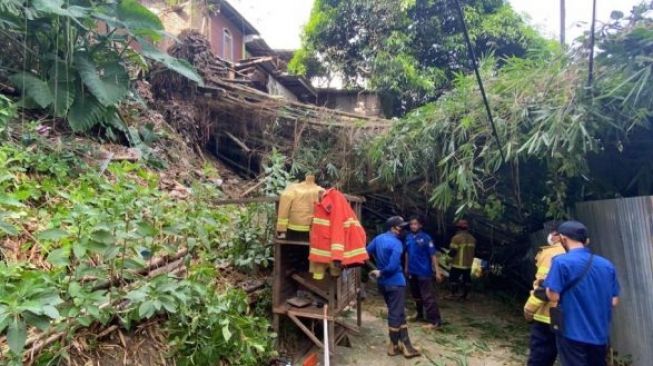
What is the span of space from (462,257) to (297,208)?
4539 millimetres

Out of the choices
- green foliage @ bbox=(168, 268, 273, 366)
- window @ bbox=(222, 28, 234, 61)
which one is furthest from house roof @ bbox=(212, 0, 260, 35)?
green foliage @ bbox=(168, 268, 273, 366)

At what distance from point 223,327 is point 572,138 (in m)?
3.58

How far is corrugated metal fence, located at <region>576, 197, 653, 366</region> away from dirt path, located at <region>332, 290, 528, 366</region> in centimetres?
122

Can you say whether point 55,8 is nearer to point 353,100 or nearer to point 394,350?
point 394,350

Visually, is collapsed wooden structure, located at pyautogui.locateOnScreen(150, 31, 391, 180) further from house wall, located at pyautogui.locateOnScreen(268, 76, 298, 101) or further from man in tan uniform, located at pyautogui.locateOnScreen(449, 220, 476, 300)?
house wall, located at pyautogui.locateOnScreen(268, 76, 298, 101)

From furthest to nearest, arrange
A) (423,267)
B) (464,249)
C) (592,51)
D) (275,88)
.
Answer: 1. (275,88)
2. (464,249)
3. (423,267)
4. (592,51)

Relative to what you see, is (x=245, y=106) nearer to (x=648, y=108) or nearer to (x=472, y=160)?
(x=472, y=160)

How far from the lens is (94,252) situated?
2992 millimetres

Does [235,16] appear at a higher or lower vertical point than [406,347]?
higher

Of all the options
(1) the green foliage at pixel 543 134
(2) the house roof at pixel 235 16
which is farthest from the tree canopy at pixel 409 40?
(1) the green foliage at pixel 543 134

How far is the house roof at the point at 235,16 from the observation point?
560 inches

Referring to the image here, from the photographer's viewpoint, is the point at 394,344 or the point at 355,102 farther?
the point at 355,102

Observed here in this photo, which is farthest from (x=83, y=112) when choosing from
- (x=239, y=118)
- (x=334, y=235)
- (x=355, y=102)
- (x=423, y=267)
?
(x=355, y=102)

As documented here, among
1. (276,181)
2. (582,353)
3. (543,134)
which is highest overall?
(543,134)
